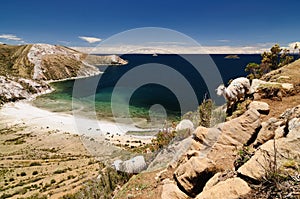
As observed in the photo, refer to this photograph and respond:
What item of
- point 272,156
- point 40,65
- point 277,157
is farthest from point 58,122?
point 40,65

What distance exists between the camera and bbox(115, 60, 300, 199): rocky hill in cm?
471

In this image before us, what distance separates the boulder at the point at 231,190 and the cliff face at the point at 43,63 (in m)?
121

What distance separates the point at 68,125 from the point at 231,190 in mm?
48105

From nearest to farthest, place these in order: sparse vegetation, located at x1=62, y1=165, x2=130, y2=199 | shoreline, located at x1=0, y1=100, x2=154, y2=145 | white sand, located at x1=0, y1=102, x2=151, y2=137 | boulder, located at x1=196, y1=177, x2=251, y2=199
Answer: boulder, located at x1=196, y1=177, x2=251, y2=199
sparse vegetation, located at x1=62, y1=165, x2=130, y2=199
shoreline, located at x1=0, y1=100, x2=154, y2=145
white sand, located at x1=0, y1=102, x2=151, y2=137

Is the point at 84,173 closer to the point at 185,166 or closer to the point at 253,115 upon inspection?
the point at 185,166

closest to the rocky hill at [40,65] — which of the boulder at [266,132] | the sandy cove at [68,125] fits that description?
the sandy cove at [68,125]

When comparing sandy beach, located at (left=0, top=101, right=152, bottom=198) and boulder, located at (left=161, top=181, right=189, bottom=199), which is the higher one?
boulder, located at (left=161, top=181, right=189, bottom=199)

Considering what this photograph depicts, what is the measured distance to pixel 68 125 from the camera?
4853cm

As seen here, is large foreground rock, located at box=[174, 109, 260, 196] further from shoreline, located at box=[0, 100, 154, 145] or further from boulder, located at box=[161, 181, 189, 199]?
shoreline, located at box=[0, 100, 154, 145]

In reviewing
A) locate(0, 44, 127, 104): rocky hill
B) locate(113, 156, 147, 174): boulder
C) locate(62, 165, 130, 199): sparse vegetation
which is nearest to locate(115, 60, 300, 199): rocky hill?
locate(113, 156, 147, 174): boulder

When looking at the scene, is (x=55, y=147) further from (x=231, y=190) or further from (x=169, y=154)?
(x=231, y=190)

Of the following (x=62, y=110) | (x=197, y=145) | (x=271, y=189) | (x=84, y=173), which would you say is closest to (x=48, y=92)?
(x=62, y=110)

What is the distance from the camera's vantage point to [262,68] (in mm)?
23078

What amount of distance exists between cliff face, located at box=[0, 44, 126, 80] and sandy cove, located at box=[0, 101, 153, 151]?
5964cm
